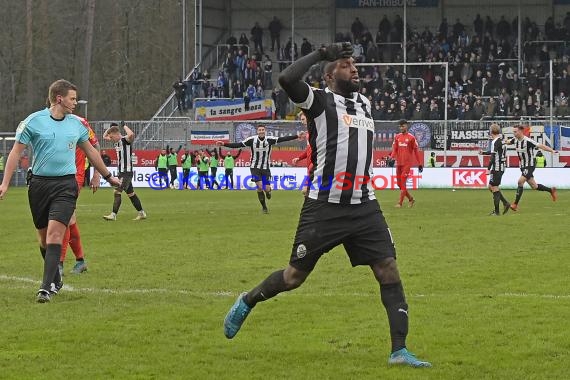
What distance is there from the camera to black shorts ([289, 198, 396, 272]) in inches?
313

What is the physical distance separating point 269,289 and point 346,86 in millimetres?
1656

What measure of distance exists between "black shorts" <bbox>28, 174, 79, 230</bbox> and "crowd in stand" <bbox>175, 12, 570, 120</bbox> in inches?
1463

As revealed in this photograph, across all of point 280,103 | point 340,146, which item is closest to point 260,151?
point 340,146

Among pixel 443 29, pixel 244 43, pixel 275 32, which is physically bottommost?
pixel 244 43

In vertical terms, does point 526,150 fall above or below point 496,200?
above

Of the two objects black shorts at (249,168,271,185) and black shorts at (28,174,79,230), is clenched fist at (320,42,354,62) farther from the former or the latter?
black shorts at (249,168,271,185)

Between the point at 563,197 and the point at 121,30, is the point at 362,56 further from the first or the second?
the point at 121,30

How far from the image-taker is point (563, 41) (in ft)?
175

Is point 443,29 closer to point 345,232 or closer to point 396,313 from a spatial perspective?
point 345,232

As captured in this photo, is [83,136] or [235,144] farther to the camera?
[235,144]

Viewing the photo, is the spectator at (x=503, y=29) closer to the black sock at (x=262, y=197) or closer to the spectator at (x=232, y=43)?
the spectator at (x=232, y=43)

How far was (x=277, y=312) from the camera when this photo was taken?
10.2 meters

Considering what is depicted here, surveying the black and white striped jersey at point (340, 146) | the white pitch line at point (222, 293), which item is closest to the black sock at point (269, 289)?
the black and white striped jersey at point (340, 146)

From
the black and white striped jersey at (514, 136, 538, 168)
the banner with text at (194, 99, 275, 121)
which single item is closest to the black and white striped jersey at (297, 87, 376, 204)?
the black and white striped jersey at (514, 136, 538, 168)
